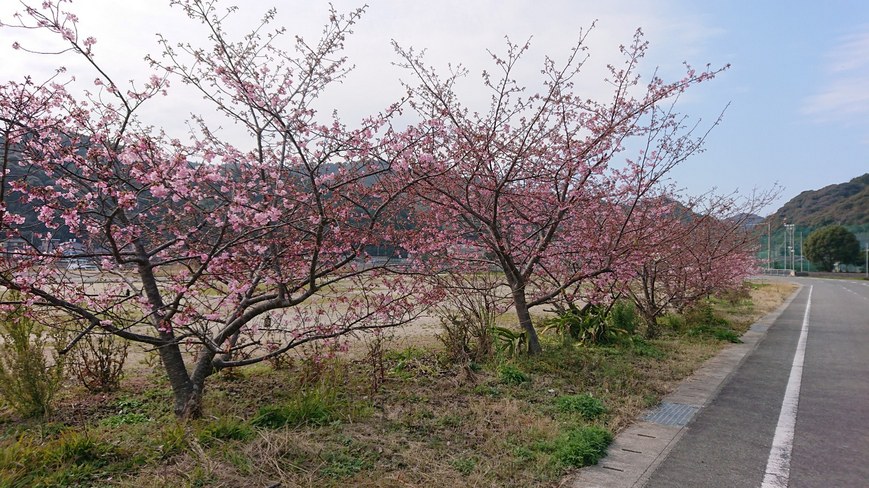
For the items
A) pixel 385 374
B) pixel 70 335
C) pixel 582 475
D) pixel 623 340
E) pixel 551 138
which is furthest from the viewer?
pixel 623 340

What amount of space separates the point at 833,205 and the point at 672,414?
16282 centimetres

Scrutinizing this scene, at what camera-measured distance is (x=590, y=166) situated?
6973 millimetres

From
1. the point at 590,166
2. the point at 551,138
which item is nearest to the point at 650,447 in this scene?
the point at 590,166

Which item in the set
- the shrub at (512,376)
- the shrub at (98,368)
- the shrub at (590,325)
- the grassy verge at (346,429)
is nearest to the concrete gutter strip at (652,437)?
the grassy verge at (346,429)

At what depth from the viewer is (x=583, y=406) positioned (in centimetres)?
545

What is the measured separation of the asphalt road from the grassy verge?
0.67 m

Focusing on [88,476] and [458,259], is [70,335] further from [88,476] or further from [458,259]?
[458,259]

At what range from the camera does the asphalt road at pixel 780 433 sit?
4035mm

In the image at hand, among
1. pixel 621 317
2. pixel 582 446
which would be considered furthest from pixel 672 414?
pixel 621 317

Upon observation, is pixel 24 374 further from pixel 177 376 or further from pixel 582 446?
pixel 582 446

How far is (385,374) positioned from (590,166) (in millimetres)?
3671

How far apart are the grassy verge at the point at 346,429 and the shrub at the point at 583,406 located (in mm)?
21

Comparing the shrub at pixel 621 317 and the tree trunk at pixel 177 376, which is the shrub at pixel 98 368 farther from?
the shrub at pixel 621 317

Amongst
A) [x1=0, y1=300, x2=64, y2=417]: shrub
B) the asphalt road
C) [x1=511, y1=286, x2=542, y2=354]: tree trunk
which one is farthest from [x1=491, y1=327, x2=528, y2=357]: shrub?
[x1=0, y1=300, x2=64, y2=417]: shrub
